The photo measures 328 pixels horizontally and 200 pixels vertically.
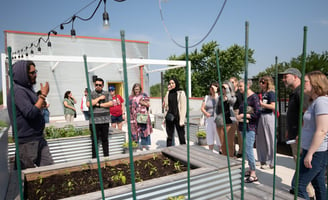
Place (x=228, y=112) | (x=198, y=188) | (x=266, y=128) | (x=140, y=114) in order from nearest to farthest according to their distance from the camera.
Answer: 1. (x=198, y=188)
2. (x=266, y=128)
3. (x=228, y=112)
4. (x=140, y=114)

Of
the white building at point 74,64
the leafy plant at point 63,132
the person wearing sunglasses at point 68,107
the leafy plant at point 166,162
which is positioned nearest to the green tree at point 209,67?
the white building at point 74,64

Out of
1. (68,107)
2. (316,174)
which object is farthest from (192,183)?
(68,107)

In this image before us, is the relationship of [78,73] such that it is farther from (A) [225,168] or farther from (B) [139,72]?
(A) [225,168]

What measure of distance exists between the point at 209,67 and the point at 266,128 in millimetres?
22082

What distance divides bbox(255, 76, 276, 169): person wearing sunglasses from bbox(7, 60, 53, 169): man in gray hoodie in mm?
3102

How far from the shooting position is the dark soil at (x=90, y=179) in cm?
210

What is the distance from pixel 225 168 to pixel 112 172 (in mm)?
1312

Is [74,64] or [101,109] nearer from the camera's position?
[101,109]

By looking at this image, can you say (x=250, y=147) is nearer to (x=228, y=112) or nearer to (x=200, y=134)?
(x=228, y=112)

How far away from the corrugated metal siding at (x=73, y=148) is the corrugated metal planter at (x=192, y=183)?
1536 millimetres

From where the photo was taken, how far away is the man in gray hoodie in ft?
6.52

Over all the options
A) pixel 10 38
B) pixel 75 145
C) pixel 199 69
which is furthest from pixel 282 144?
pixel 199 69

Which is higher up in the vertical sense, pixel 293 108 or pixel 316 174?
pixel 293 108

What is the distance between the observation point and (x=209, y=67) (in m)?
25.0
